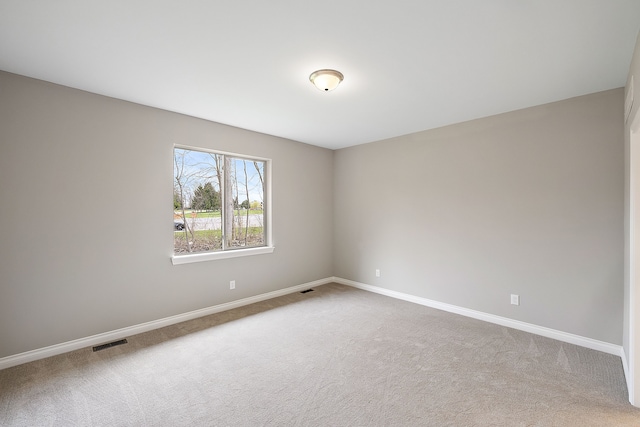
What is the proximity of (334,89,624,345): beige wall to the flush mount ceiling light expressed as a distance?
214 centimetres

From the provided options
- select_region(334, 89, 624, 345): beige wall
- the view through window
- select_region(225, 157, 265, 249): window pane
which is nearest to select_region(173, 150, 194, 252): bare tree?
the view through window

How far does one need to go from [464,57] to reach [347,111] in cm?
142

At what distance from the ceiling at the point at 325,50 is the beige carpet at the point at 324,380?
8.26ft

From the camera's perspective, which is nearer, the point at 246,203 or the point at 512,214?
the point at 512,214

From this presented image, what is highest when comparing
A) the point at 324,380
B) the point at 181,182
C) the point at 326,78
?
the point at 326,78

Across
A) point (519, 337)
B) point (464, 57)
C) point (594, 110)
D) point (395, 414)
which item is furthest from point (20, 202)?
point (594, 110)

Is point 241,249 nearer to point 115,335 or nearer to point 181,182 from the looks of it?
point 181,182

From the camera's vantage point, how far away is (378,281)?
15.5ft

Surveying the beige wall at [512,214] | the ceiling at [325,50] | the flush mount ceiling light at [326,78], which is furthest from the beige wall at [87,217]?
the beige wall at [512,214]

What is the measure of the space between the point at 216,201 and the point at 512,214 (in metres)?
3.73

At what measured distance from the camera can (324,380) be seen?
7.53 feet

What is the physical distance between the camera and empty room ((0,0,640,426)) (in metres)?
1.89

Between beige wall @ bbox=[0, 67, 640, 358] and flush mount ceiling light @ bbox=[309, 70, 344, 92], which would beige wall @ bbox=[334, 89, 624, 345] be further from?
flush mount ceiling light @ bbox=[309, 70, 344, 92]

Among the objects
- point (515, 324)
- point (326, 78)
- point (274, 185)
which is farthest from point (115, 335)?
point (515, 324)
